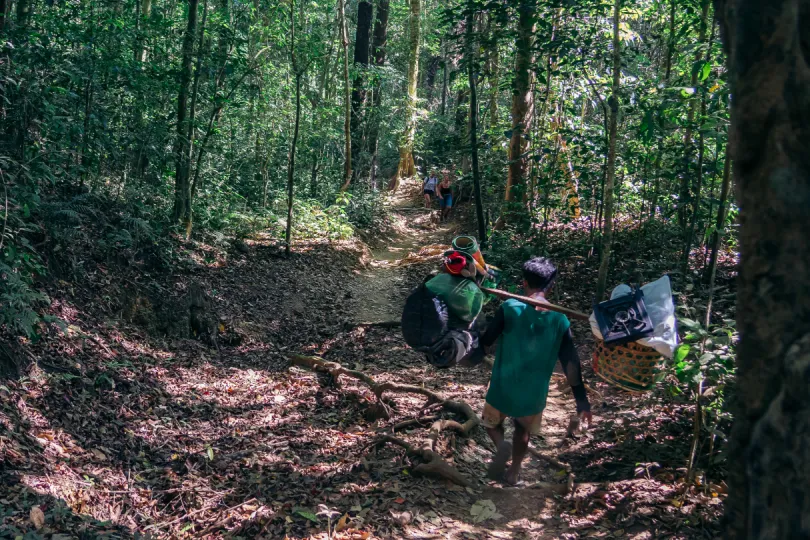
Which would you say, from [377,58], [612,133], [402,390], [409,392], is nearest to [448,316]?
[402,390]

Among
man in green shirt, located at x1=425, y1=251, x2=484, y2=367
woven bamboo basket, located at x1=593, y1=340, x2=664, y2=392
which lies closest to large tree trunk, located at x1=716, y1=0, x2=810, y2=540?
woven bamboo basket, located at x1=593, y1=340, x2=664, y2=392

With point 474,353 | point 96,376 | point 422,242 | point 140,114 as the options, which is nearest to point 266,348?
point 96,376

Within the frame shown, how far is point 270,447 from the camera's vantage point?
6.04m

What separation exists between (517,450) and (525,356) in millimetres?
931

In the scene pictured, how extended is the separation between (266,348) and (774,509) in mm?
8271

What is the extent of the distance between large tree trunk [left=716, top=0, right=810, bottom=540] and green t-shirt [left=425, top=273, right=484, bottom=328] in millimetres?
2712

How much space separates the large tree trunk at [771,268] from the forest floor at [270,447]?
239 cm

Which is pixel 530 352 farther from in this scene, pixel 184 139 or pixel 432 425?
pixel 184 139

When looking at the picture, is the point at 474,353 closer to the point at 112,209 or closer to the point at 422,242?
the point at 112,209

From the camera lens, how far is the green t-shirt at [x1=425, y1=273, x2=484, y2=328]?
488 centimetres

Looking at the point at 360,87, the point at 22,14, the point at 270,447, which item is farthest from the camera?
the point at 360,87

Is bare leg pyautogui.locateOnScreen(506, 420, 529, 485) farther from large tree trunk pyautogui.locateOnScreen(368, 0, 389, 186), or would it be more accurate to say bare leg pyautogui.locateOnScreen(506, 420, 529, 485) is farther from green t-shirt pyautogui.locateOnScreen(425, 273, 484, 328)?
large tree trunk pyautogui.locateOnScreen(368, 0, 389, 186)

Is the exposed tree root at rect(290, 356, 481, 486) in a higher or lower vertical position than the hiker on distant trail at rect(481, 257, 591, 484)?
lower

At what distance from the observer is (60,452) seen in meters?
4.98
